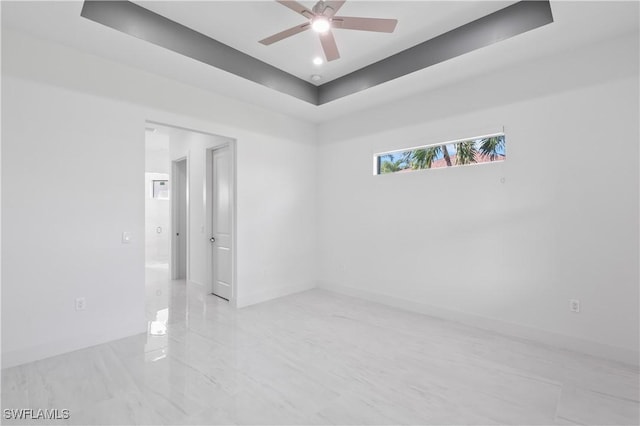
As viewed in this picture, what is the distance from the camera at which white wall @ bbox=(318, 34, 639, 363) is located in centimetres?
277

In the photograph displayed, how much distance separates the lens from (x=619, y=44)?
9.11ft

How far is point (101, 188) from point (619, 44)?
197 inches

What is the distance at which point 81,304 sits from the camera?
2984 mm

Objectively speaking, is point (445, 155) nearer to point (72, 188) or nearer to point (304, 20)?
point (304, 20)

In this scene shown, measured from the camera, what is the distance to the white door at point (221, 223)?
185 inches

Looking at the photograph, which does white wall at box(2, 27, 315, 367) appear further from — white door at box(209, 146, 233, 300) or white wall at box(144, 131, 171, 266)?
white wall at box(144, 131, 171, 266)

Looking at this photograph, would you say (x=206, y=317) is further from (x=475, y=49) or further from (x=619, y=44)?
(x=619, y=44)

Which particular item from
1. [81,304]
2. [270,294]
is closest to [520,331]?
[270,294]

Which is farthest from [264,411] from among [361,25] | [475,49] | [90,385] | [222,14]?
[475,49]

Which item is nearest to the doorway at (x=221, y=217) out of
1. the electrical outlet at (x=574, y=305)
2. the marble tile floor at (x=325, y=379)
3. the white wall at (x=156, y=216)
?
the marble tile floor at (x=325, y=379)

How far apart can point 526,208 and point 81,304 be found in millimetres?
4517

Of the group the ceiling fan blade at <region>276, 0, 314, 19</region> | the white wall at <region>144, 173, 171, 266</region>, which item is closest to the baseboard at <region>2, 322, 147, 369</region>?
the ceiling fan blade at <region>276, 0, 314, 19</region>

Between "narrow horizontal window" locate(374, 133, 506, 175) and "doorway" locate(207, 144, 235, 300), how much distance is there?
88.3 inches

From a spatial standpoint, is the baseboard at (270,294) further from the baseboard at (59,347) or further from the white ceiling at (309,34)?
the white ceiling at (309,34)
